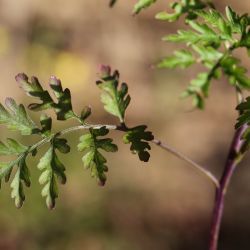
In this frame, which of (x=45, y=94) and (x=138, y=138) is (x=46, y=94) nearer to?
(x=45, y=94)

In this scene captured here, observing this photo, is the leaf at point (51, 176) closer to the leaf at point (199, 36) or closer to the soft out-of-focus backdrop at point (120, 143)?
the leaf at point (199, 36)

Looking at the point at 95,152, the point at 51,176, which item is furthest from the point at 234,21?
the point at 51,176

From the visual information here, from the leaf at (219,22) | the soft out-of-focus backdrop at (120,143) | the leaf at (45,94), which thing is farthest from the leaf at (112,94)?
the soft out-of-focus backdrop at (120,143)

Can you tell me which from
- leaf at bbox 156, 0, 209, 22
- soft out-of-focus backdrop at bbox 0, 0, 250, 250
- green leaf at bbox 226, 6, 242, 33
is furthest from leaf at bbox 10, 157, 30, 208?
soft out-of-focus backdrop at bbox 0, 0, 250, 250

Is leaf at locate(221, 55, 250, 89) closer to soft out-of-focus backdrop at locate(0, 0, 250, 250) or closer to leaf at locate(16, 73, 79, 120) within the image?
leaf at locate(16, 73, 79, 120)

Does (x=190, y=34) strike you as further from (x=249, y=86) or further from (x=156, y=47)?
(x=156, y=47)

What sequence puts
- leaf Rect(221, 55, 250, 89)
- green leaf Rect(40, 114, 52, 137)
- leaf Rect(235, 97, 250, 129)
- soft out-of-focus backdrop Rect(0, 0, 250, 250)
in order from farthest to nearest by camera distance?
soft out-of-focus backdrop Rect(0, 0, 250, 250) < green leaf Rect(40, 114, 52, 137) < leaf Rect(221, 55, 250, 89) < leaf Rect(235, 97, 250, 129)

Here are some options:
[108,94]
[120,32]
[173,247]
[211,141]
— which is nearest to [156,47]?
[120,32]
